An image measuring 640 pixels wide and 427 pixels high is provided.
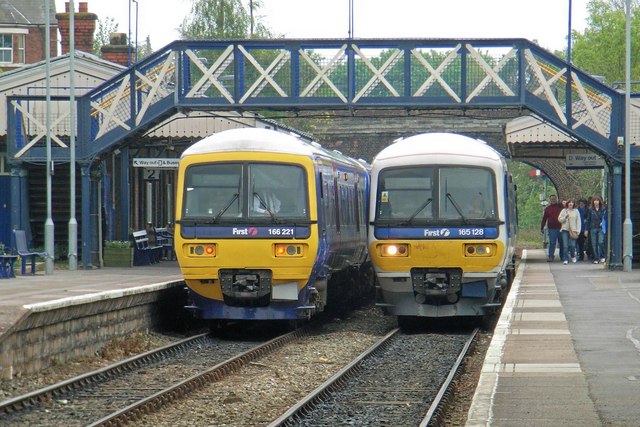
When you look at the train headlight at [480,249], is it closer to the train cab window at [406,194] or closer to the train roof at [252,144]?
the train cab window at [406,194]

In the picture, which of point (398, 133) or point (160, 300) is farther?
point (398, 133)

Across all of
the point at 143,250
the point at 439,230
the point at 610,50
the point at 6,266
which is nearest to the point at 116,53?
the point at 143,250

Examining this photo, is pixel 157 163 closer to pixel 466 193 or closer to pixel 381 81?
pixel 381 81

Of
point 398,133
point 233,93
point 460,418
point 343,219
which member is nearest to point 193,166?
point 343,219

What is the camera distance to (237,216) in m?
17.3

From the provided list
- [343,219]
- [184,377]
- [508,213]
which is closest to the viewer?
[184,377]

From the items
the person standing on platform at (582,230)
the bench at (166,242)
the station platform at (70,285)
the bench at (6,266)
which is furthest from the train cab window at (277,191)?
the bench at (166,242)

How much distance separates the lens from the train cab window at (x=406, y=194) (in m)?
18.5

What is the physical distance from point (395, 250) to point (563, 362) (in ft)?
20.9

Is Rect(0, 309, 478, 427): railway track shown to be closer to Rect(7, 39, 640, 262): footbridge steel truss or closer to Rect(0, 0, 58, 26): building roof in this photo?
Rect(7, 39, 640, 262): footbridge steel truss

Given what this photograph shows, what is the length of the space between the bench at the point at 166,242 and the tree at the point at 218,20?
1985 cm

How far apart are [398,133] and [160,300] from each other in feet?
116

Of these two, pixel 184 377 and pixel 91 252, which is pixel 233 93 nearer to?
pixel 91 252

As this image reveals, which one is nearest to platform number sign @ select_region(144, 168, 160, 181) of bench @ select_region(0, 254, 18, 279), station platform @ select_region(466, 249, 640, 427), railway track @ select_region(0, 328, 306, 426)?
bench @ select_region(0, 254, 18, 279)
